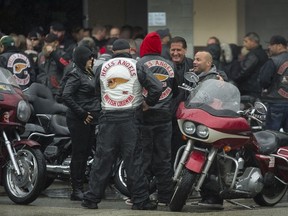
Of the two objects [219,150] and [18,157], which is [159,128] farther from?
[18,157]

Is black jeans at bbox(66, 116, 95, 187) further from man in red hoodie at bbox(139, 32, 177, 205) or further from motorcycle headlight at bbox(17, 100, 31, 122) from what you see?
man in red hoodie at bbox(139, 32, 177, 205)

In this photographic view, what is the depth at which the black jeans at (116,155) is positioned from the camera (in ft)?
38.7

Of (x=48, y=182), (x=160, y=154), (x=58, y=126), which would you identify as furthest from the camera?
(x=48, y=182)

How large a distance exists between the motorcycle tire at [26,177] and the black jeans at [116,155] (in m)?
0.72

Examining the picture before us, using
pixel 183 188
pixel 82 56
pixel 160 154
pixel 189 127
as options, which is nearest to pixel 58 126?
pixel 82 56

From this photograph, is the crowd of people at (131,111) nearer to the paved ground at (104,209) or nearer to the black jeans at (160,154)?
the black jeans at (160,154)

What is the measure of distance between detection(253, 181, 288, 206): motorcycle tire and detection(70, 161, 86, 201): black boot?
2081 mm

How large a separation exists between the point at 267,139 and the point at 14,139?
301 centimetres

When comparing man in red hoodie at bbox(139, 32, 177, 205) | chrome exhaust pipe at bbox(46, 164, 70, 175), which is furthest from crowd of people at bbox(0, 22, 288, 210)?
chrome exhaust pipe at bbox(46, 164, 70, 175)

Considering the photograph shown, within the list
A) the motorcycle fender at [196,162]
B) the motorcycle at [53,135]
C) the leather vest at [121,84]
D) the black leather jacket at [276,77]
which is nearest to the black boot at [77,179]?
the motorcycle at [53,135]

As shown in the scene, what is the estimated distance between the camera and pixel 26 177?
12.5 metres

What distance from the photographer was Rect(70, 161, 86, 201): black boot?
1291cm

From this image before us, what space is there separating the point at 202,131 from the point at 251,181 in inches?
40.2

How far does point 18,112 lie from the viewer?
1267cm
